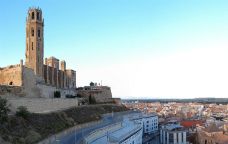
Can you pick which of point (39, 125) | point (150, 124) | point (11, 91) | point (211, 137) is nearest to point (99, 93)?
point (150, 124)

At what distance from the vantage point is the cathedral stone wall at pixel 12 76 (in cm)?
4069

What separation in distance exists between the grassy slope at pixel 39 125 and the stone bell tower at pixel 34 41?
11518mm

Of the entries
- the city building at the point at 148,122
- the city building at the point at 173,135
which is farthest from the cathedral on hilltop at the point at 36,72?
the city building at the point at 173,135

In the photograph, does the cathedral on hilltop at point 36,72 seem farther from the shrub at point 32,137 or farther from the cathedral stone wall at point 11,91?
the shrub at point 32,137

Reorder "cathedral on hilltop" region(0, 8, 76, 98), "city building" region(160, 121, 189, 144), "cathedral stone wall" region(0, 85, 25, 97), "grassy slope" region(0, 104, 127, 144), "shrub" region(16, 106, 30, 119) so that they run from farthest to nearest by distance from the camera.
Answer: "city building" region(160, 121, 189, 144)
"cathedral on hilltop" region(0, 8, 76, 98)
"cathedral stone wall" region(0, 85, 25, 97)
"shrub" region(16, 106, 30, 119)
"grassy slope" region(0, 104, 127, 144)

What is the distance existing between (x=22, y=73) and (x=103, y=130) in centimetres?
1121

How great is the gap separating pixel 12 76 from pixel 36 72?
14.2 metres

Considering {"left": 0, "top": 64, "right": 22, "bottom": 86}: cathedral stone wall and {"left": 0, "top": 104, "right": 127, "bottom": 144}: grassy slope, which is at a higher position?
{"left": 0, "top": 64, "right": 22, "bottom": 86}: cathedral stone wall

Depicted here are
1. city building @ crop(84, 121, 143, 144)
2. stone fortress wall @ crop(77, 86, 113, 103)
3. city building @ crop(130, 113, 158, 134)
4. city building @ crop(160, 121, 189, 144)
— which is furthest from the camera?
city building @ crop(130, 113, 158, 134)

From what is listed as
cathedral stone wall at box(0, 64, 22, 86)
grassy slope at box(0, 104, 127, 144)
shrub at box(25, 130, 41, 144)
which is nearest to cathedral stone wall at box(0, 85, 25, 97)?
cathedral stone wall at box(0, 64, 22, 86)

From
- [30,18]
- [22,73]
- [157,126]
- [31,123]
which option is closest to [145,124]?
[157,126]

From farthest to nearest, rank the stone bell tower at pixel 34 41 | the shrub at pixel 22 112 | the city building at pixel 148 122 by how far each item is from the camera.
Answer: the city building at pixel 148 122
the stone bell tower at pixel 34 41
the shrub at pixel 22 112

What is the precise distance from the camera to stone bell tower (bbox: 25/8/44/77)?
56000 mm

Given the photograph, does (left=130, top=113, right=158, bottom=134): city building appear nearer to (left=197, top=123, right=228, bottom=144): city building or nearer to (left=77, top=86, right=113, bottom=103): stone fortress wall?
(left=77, top=86, right=113, bottom=103): stone fortress wall
